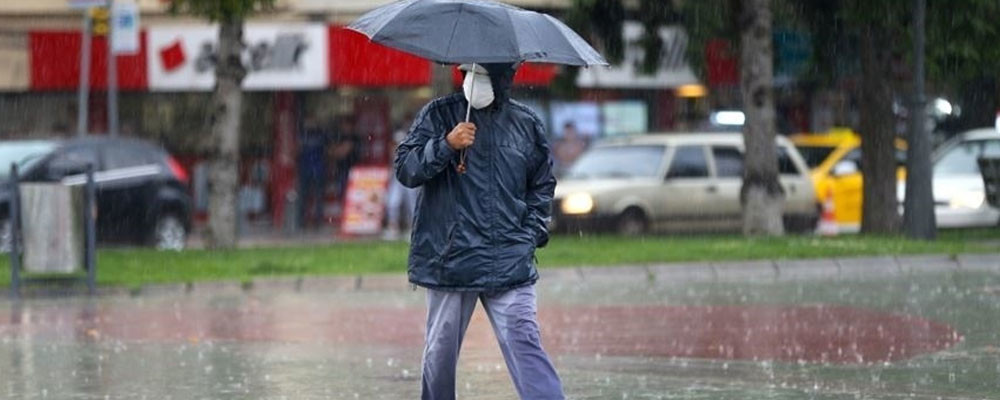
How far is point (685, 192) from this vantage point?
27.3 metres

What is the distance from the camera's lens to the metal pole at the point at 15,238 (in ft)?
56.6

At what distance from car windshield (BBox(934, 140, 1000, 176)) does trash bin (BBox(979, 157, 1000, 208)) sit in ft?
7.84

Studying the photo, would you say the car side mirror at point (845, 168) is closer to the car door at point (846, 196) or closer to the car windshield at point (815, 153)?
the car door at point (846, 196)

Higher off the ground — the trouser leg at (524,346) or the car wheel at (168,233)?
the trouser leg at (524,346)

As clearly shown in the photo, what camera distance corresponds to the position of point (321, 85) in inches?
1395

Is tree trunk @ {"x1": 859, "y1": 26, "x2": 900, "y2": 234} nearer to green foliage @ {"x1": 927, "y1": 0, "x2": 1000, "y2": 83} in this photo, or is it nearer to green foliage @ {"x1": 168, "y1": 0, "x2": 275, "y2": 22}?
green foliage @ {"x1": 927, "y1": 0, "x2": 1000, "y2": 83}

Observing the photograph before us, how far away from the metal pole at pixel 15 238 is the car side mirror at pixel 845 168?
14078mm

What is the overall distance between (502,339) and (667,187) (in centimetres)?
1934

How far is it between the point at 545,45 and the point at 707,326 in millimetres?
6024

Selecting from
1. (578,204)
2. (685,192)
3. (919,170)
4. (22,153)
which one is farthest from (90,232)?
(685,192)

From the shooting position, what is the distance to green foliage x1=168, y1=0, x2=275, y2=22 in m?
21.5

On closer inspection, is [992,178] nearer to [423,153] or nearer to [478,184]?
[478,184]

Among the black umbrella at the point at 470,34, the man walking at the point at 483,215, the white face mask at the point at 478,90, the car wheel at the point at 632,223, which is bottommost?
the car wheel at the point at 632,223

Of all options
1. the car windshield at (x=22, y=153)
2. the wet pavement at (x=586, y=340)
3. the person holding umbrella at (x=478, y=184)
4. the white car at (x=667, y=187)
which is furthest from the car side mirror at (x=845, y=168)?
the person holding umbrella at (x=478, y=184)
